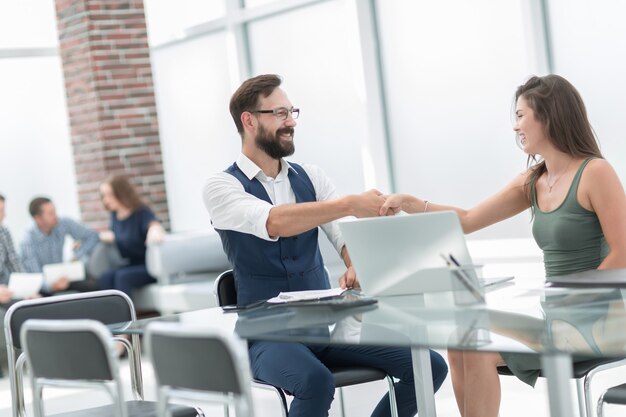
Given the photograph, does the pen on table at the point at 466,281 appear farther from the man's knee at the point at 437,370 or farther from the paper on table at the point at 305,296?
the man's knee at the point at 437,370

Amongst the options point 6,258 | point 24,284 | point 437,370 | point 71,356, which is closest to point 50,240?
point 6,258

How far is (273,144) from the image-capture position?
341cm

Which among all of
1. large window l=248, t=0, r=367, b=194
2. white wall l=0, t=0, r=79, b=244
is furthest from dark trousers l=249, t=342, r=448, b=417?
white wall l=0, t=0, r=79, b=244

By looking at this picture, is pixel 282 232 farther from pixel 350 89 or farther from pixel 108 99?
pixel 108 99

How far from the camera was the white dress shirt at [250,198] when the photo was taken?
10.6ft

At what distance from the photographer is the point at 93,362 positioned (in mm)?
2508

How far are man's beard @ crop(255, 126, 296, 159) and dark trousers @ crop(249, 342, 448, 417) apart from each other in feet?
2.20

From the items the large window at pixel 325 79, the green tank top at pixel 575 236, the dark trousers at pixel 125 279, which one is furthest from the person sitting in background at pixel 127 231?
the green tank top at pixel 575 236

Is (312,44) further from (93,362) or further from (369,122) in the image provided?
(93,362)

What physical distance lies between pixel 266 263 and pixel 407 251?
2.53 feet

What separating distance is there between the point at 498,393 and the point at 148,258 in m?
4.78

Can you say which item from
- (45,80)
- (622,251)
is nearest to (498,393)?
(622,251)

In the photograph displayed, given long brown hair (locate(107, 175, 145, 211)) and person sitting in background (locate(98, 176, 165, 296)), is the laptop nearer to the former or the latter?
person sitting in background (locate(98, 176, 165, 296))

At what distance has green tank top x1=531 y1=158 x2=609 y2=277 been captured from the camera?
121 inches
